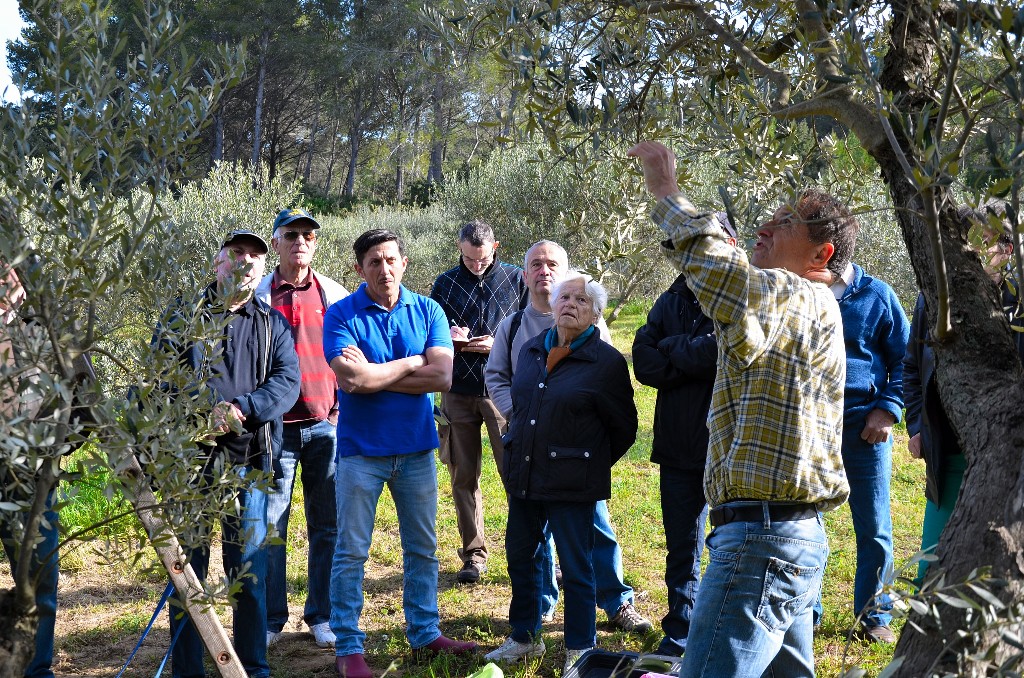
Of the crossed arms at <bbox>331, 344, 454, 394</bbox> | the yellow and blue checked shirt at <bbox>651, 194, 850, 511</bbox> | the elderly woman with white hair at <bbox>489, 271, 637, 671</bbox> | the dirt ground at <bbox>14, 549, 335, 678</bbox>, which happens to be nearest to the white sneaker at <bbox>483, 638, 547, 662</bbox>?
the elderly woman with white hair at <bbox>489, 271, 637, 671</bbox>

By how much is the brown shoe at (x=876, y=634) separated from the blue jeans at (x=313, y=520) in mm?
3150

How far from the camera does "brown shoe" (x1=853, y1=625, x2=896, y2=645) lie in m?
5.07

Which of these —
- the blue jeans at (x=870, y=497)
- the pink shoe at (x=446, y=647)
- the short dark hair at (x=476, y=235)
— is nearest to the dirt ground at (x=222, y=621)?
the pink shoe at (x=446, y=647)

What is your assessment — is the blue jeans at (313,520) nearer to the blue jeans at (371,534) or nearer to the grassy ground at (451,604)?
the grassy ground at (451,604)

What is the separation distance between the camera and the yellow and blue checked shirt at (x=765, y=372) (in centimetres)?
257

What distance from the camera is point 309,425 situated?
5523 millimetres

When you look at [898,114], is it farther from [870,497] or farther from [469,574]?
[469,574]

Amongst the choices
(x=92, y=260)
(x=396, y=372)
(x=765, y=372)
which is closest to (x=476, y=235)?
(x=396, y=372)

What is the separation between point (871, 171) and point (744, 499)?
1.48 m

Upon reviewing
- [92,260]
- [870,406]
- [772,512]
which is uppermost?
[92,260]

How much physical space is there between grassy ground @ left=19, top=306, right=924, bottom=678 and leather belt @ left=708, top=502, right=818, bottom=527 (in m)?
1.24

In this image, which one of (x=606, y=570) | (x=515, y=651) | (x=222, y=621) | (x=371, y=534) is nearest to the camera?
(x=515, y=651)

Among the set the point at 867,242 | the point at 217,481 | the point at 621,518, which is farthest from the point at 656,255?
the point at 217,481

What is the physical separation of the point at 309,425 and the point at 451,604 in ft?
5.28
